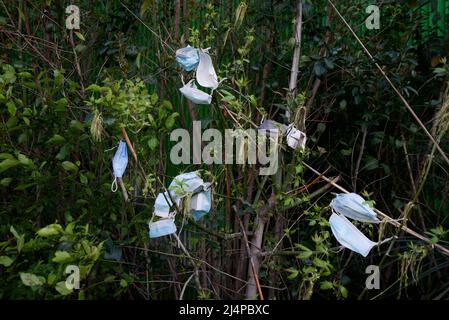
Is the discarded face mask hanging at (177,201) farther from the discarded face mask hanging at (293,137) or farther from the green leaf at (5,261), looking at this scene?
the green leaf at (5,261)

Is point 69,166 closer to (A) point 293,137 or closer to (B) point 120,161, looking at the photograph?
(B) point 120,161

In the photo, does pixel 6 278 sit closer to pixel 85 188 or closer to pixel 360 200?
pixel 85 188

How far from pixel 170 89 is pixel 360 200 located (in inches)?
62.0

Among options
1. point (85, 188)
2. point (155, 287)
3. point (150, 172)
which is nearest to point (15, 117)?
point (85, 188)

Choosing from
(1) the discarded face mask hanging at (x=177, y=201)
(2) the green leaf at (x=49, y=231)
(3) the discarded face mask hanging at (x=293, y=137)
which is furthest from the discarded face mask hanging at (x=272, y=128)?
(2) the green leaf at (x=49, y=231)

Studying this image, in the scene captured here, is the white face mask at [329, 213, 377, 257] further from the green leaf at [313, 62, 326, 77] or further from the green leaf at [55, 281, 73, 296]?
the green leaf at [55, 281, 73, 296]

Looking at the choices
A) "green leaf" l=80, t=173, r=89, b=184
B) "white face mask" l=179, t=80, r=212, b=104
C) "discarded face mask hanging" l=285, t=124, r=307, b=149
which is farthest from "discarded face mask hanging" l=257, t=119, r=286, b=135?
"green leaf" l=80, t=173, r=89, b=184

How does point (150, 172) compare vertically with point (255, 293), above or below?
above

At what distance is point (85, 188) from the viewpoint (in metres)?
3.60

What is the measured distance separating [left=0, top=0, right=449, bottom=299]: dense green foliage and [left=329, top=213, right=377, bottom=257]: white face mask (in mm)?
92

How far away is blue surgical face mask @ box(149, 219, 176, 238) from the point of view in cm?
325

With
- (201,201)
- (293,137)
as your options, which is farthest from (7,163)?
(293,137)

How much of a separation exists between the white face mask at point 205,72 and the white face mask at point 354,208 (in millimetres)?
880

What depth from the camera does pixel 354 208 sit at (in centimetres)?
324
